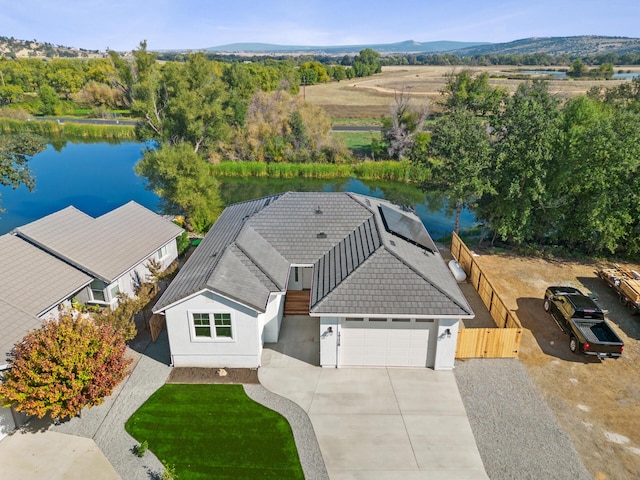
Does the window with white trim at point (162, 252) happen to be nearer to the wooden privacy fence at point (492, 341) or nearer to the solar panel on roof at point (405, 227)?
the solar panel on roof at point (405, 227)

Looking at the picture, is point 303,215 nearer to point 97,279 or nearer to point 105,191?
point 97,279

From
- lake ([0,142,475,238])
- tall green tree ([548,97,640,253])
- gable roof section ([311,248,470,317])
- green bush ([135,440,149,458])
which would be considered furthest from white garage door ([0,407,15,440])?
tall green tree ([548,97,640,253])

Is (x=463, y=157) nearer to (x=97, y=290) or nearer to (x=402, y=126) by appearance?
(x=97, y=290)

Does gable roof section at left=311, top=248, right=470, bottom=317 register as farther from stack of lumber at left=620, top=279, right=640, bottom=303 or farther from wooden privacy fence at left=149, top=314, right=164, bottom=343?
stack of lumber at left=620, top=279, right=640, bottom=303

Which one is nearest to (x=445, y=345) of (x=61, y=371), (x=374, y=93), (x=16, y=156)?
(x=61, y=371)

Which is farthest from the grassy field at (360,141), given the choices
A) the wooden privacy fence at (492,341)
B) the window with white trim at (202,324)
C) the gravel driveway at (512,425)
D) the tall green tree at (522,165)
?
the window with white trim at (202,324)

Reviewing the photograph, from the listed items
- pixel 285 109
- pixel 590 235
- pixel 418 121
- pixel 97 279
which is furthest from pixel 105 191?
pixel 590 235
